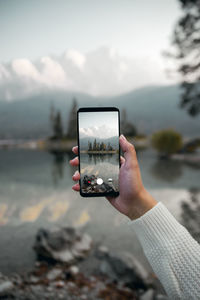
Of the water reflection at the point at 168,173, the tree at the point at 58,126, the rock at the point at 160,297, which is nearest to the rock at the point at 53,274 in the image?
the rock at the point at 160,297

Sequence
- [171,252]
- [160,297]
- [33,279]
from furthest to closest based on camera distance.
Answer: [33,279], [160,297], [171,252]

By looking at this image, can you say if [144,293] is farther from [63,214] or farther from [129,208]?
[63,214]

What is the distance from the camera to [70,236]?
→ 3.19 meters

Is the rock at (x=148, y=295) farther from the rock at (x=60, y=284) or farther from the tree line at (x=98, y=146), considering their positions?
the tree line at (x=98, y=146)

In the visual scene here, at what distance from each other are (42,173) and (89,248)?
704cm

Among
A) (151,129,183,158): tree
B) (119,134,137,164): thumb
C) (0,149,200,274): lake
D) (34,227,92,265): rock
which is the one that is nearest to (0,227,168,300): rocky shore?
(34,227,92,265): rock

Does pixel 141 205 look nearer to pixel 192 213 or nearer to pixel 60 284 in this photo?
pixel 60 284

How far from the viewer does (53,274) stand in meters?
2.62

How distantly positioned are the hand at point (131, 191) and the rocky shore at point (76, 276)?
195 cm

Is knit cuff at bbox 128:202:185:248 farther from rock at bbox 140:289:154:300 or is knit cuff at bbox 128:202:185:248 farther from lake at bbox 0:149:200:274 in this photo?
rock at bbox 140:289:154:300

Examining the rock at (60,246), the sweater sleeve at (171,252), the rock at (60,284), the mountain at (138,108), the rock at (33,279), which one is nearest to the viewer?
the sweater sleeve at (171,252)

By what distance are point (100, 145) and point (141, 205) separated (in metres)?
0.26

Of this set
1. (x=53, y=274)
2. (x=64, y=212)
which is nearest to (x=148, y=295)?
(x=53, y=274)

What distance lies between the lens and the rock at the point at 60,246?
9.52 ft
